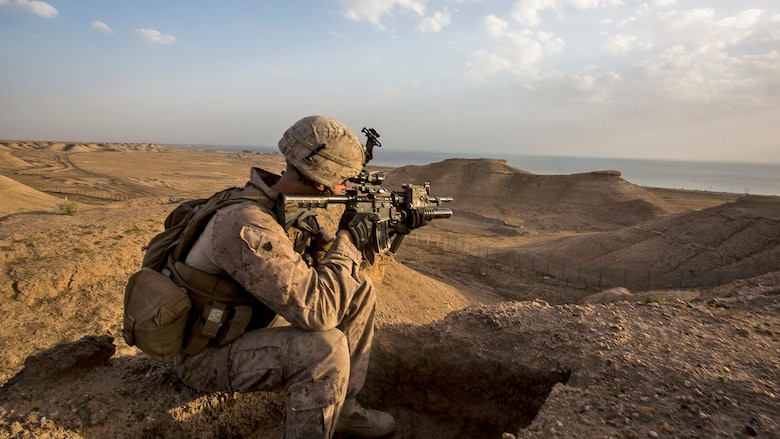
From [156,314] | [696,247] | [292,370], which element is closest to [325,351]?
[292,370]

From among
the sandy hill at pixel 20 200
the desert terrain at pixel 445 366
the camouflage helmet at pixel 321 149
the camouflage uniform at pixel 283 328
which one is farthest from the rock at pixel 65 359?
the sandy hill at pixel 20 200

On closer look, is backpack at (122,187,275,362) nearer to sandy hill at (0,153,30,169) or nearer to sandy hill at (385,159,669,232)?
sandy hill at (385,159,669,232)

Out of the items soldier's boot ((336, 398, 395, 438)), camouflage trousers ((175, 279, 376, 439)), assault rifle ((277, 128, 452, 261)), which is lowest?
soldier's boot ((336, 398, 395, 438))

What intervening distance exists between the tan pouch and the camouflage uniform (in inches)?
9.3

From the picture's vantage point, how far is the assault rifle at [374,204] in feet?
9.98

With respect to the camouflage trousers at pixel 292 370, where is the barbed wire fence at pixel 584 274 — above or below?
below

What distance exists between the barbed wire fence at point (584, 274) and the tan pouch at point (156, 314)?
14869 millimetres

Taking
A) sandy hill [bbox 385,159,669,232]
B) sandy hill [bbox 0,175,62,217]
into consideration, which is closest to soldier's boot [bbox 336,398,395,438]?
sandy hill [bbox 0,175,62,217]

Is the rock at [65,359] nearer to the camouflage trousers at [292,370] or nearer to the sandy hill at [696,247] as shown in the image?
the camouflage trousers at [292,370]

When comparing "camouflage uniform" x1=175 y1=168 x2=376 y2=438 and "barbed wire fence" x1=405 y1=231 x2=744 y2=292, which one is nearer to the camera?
→ "camouflage uniform" x1=175 y1=168 x2=376 y2=438

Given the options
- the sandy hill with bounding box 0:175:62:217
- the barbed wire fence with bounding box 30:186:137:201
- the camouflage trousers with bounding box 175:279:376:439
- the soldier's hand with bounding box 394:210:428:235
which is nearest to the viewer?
the camouflage trousers with bounding box 175:279:376:439

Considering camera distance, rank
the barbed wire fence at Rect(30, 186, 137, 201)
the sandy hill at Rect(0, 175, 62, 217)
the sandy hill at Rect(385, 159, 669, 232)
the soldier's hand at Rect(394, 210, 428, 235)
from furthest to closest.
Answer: the sandy hill at Rect(385, 159, 669, 232) < the barbed wire fence at Rect(30, 186, 137, 201) < the sandy hill at Rect(0, 175, 62, 217) < the soldier's hand at Rect(394, 210, 428, 235)

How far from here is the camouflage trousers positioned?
8.68 feet

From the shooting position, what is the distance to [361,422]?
10.8 feet
